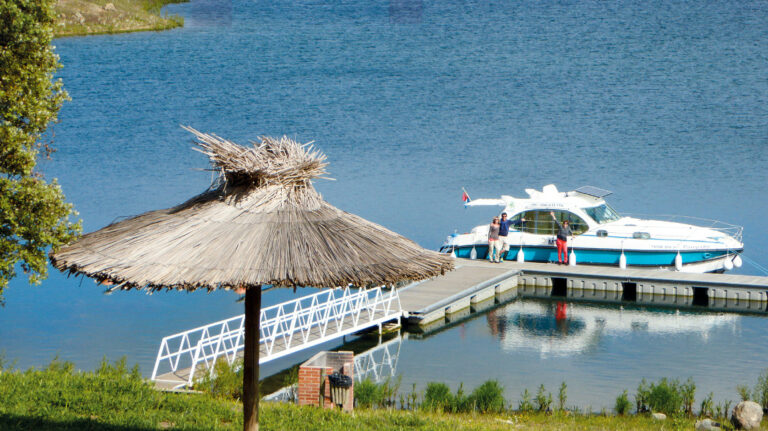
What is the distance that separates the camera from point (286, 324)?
20906 mm

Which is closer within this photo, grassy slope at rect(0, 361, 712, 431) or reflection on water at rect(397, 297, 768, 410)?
grassy slope at rect(0, 361, 712, 431)

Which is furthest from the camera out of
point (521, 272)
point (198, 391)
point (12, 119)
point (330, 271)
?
point (521, 272)

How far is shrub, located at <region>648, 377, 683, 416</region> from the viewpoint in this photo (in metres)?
16.2

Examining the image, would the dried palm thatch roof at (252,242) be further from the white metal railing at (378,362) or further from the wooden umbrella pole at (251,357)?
the white metal railing at (378,362)

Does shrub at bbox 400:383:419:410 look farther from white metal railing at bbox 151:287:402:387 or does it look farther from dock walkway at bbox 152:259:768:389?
dock walkway at bbox 152:259:768:389

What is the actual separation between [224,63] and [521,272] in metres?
44.4

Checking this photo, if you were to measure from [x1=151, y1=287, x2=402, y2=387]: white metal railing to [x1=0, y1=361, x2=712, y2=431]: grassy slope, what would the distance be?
282cm

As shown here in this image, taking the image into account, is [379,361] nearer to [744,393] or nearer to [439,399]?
[439,399]

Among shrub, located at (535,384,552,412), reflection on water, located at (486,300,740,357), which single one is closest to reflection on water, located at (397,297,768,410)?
reflection on water, located at (486,300,740,357)

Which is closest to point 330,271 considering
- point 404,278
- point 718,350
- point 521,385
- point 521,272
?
point 404,278

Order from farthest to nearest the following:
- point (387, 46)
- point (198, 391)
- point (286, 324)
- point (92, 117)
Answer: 1. point (387, 46)
2. point (92, 117)
3. point (286, 324)
4. point (198, 391)

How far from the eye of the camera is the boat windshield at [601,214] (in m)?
29.5

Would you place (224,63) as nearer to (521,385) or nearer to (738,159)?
(738,159)

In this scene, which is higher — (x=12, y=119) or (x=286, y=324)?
(x=12, y=119)
